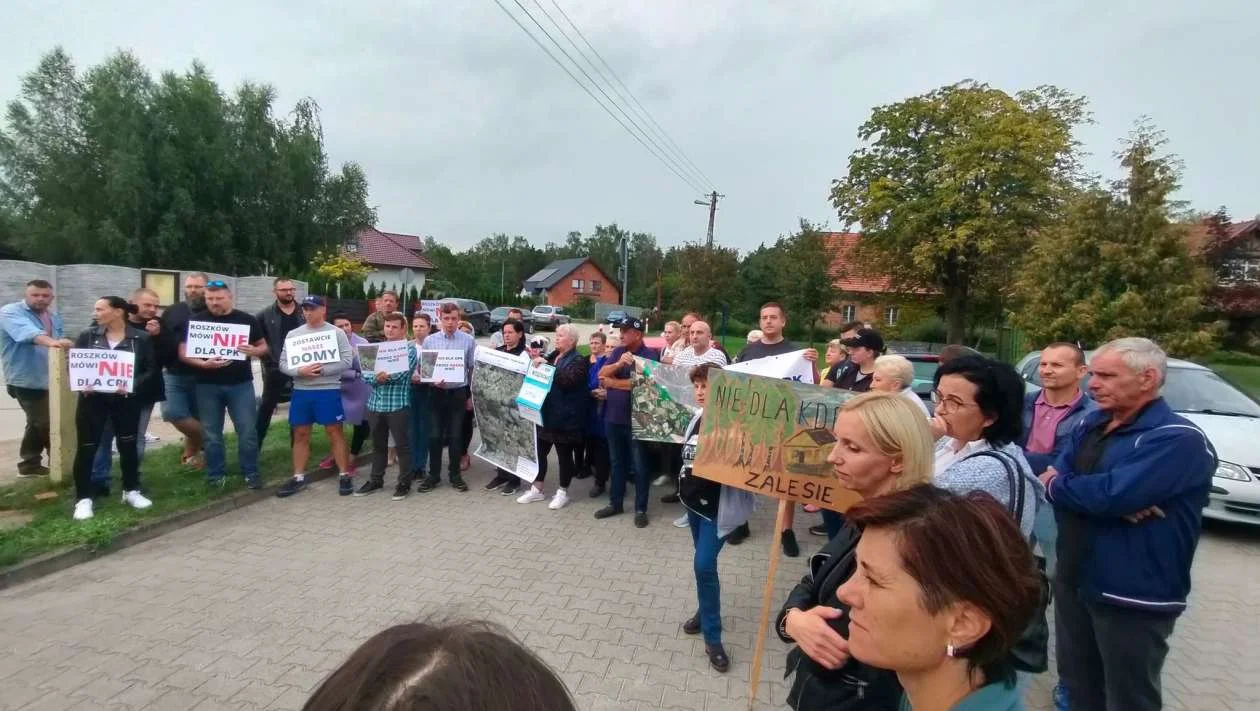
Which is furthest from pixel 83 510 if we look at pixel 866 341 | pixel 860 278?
pixel 860 278

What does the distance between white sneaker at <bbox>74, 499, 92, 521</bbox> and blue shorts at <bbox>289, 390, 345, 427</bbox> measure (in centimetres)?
170

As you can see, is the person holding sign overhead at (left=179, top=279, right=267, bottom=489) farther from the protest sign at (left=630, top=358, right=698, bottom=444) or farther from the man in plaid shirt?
the protest sign at (left=630, top=358, right=698, bottom=444)

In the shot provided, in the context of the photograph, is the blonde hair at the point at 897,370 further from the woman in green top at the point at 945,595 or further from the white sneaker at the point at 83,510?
the white sneaker at the point at 83,510

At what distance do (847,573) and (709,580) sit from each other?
2020 millimetres

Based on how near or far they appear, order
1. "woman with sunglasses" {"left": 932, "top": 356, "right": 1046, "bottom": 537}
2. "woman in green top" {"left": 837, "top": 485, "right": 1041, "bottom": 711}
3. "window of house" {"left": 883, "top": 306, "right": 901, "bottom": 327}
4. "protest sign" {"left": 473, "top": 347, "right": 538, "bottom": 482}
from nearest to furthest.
Answer: "woman in green top" {"left": 837, "top": 485, "right": 1041, "bottom": 711}
"woman with sunglasses" {"left": 932, "top": 356, "right": 1046, "bottom": 537}
"protest sign" {"left": 473, "top": 347, "right": 538, "bottom": 482}
"window of house" {"left": 883, "top": 306, "right": 901, "bottom": 327}

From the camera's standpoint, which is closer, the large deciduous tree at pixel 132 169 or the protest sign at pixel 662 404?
the protest sign at pixel 662 404

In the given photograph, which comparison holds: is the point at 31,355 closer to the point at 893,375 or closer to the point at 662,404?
the point at 662,404

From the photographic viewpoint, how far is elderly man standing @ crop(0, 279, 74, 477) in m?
6.16

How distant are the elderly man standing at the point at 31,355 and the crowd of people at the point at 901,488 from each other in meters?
0.02

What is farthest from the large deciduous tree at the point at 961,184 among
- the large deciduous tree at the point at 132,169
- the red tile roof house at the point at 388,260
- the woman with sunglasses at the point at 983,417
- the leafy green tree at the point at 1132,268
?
the red tile roof house at the point at 388,260

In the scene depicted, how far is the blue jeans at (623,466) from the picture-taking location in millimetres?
6301

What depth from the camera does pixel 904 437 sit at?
6.82ft

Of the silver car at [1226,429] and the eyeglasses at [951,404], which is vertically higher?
the eyeglasses at [951,404]

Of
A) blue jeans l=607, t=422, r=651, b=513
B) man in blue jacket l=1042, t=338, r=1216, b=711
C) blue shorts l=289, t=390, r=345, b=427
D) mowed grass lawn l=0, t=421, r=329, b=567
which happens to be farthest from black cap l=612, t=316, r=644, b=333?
man in blue jacket l=1042, t=338, r=1216, b=711
